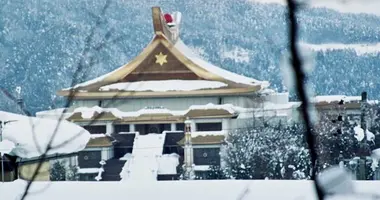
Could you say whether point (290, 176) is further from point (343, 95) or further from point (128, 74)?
point (343, 95)

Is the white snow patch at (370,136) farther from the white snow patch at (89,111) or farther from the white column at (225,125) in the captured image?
the white snow patch at (89,111)

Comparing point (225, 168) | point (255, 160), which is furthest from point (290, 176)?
point (225, 168)

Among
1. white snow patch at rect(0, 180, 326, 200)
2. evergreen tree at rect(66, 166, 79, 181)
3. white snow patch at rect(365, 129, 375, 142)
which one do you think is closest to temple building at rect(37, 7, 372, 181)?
evergreen tree at rect(66, 166, 79, 181)

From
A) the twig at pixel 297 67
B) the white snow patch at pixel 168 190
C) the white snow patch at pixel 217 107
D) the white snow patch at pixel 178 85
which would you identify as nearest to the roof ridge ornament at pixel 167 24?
the white snow patch at pixel 178 85

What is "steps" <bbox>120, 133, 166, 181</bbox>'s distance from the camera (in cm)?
794

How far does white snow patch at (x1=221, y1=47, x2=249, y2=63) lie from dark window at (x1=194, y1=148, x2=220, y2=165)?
3.22 meters

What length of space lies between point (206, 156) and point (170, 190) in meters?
6.64

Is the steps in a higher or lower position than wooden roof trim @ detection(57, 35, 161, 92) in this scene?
lower

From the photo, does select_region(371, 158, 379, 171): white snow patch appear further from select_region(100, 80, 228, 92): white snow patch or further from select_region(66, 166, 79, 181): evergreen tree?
select_region(66, 166, 79, 181): evergreen tree

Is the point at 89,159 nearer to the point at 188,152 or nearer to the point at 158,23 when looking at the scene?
the point at 188,152

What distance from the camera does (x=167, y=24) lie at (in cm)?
890

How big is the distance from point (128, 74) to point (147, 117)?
52 centimetres

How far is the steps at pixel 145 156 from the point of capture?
313 inches

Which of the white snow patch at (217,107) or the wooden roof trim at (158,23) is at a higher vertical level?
the wooden roof trim at (158,23)
